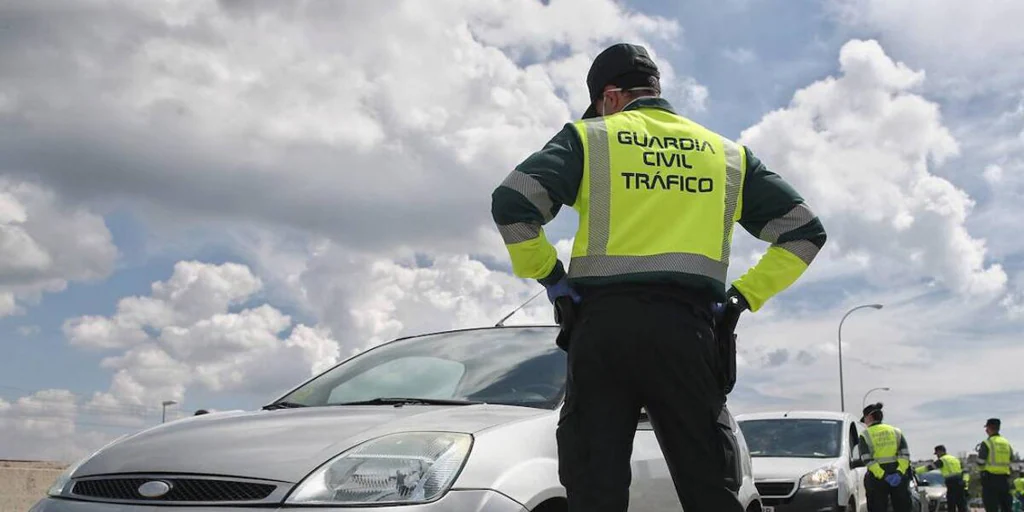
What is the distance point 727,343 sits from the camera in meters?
3.08

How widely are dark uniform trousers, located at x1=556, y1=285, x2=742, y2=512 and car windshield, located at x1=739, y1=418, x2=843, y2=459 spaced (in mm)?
7726

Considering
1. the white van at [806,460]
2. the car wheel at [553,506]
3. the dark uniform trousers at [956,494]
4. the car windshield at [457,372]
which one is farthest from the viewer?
the dark uniform trousers at [956,494]

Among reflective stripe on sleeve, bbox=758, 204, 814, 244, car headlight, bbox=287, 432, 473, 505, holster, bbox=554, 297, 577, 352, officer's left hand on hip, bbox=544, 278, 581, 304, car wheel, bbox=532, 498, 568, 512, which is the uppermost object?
reflective stripe on sleeve, bbox=758, 204, 814, 244

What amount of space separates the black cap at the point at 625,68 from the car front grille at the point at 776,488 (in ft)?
22.7

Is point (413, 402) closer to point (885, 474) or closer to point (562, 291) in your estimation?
point (562, 291)

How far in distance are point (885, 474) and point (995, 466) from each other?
6.42 m

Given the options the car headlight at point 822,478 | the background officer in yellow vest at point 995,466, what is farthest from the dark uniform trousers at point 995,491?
the car headlight at point 822,478

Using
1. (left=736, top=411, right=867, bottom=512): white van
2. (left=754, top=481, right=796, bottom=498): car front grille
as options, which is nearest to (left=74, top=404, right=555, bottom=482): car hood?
(left=736, top=411, right=867, bottom=512): white van

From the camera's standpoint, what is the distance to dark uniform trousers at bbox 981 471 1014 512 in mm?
16281

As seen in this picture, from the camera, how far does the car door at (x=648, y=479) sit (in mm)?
4004

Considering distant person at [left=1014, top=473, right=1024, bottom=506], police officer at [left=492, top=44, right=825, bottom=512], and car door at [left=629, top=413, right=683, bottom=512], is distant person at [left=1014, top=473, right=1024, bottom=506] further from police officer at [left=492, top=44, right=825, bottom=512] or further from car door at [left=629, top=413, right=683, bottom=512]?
police officer at [left=492, top=44, right=825, bottom=512]

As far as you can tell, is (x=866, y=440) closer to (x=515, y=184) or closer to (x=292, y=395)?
(x=292, y=395)

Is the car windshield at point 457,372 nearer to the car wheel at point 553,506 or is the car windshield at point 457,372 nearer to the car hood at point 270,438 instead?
the car hood at point 270,438

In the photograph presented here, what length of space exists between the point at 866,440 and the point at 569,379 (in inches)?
350
